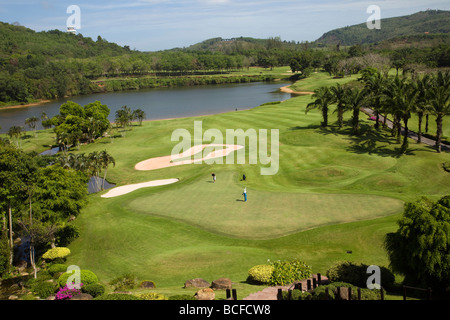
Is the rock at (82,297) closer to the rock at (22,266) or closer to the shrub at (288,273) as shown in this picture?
the shrub at (288,273)

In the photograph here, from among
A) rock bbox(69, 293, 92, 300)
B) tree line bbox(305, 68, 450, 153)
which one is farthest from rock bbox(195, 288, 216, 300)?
tree line bbox(305, 68, 450, 153)

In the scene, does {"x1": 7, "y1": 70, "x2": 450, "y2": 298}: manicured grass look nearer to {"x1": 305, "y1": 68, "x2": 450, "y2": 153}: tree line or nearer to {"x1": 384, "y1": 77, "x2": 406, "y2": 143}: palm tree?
{"x1": 305, "y1": 68, "x2": 450, "y2": 153}: tree line

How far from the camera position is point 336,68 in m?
179

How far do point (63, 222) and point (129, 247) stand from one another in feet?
30.4

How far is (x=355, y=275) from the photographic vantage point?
2011 centimetres

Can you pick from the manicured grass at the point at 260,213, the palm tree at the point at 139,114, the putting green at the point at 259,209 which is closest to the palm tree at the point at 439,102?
the manicured grass at the point at 260,213

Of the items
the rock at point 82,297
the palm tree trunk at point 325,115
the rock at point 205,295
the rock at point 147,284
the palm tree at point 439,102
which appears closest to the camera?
the rock at point 205,295

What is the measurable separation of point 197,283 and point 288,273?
5.76 m

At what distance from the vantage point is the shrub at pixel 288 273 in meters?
22.2

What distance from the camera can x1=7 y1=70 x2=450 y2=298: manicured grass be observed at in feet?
89.3

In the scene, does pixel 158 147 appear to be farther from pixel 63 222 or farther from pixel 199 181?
pixel 63 222

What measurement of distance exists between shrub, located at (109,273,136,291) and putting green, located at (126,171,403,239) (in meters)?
9.54

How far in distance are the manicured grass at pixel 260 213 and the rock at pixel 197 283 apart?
91 cm
